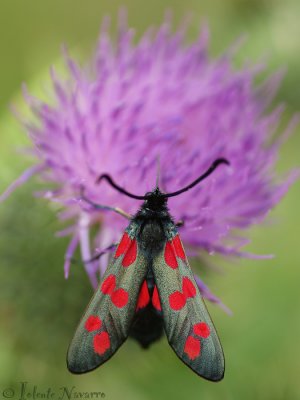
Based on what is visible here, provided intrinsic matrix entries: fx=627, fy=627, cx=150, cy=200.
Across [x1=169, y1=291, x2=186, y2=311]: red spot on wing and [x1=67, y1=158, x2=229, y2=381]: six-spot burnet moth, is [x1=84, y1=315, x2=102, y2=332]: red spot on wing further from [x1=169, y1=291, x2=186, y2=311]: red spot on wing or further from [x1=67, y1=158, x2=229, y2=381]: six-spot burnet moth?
[x1=169, y1=291, x2=186, y2=311]: red spot on wing

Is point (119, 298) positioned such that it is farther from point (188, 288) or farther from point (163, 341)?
point (163, 341)

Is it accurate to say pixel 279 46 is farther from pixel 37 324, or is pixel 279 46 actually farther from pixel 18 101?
pixel 37 324

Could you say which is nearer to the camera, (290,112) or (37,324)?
(37,324)

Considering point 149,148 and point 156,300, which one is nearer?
point 156,300

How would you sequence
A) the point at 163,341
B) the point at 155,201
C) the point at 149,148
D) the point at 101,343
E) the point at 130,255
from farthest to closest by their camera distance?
the point at 163,341
the point at 149,148
the point at 155,201
the point at 130,255
the point at 101,343

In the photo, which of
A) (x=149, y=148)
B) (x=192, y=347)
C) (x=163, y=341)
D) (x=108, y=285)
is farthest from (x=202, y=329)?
(x=163, y=341)

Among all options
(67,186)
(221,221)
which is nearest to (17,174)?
(67,186)
